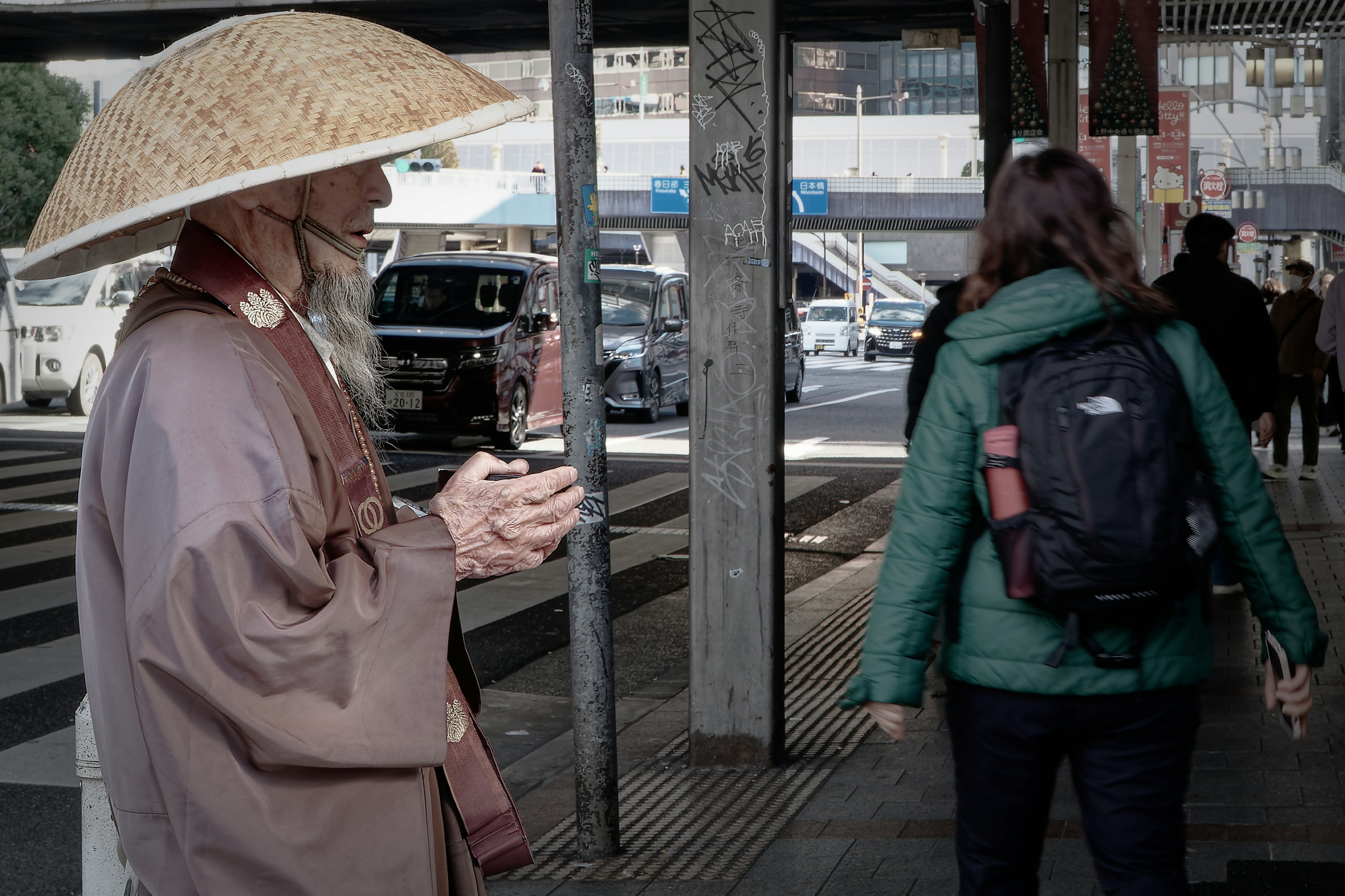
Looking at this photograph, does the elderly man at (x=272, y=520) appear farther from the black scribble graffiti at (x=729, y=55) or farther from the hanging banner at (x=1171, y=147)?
the hanging banner at (x=1171, y=147)

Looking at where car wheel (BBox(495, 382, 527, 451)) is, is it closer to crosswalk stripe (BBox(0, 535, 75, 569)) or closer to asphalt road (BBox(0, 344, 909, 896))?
asphalt road (BBox(0, 344, 909, 896))

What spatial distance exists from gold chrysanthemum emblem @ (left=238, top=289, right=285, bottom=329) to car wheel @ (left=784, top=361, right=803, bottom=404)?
2136 cm

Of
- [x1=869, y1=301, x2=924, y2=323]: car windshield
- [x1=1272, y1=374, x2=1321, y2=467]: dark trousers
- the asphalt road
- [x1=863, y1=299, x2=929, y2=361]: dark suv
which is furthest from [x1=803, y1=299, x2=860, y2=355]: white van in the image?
[x1=1272, y1=374, x2=1321, y2=467]: dark trousers

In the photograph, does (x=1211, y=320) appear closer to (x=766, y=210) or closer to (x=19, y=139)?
(x=766, y=210)

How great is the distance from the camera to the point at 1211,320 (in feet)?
22.3

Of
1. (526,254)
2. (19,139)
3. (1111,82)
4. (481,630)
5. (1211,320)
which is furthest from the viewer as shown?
(19,139)

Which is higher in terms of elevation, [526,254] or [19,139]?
[19,139]

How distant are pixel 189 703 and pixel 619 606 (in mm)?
6450

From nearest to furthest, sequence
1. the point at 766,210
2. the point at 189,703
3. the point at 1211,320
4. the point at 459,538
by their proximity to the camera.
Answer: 1. the point at 189,703
2. the point at 459,538
3. the point at 766,210
4. the point at 1211,320

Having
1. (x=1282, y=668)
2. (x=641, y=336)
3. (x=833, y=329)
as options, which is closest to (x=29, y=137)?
(x=833, y=329)

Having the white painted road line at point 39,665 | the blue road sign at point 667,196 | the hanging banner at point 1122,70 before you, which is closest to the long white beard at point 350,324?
the white painted road line at point 39,665

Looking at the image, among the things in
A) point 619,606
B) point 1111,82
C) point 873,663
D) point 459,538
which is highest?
point 1111,82

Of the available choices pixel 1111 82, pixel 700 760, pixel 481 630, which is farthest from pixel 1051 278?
pixel 1111 82

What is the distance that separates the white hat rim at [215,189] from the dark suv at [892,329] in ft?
130
